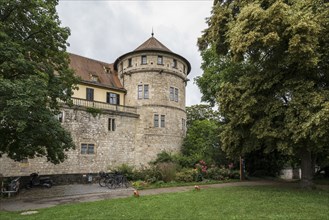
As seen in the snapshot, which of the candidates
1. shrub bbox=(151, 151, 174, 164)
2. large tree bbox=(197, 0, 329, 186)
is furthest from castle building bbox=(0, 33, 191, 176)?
large tree bbox=(197, 0, 329, 186)

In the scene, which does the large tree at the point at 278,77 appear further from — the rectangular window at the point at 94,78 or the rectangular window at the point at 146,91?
the rectangular window at the point at 94,78

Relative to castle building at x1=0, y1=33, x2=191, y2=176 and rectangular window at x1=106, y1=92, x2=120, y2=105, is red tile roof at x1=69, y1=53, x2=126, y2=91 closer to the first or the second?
castle building at x1=0, y1=33, x2=191, y2=176

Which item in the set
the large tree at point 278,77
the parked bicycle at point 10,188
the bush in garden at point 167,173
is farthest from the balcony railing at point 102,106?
the large tree at point 278,77

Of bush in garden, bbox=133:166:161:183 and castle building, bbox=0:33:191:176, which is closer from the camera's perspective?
bush in garden, bbox=133:166:161:183

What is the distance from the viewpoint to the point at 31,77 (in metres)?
12.1

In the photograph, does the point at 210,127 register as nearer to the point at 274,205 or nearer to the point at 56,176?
the point at 56,176

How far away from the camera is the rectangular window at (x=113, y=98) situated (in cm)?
2866

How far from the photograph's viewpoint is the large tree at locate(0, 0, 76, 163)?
1134 centimetres

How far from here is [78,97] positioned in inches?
1030

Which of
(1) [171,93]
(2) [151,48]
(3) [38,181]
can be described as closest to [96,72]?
(2) [151,48]

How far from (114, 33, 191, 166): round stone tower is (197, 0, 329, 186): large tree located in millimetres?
12754

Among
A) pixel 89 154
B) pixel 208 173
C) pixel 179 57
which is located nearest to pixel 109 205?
pixel 208 173

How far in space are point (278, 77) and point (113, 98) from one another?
1868 centimetres

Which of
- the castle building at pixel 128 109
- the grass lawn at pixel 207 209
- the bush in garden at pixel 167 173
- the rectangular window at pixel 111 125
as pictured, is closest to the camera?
the grass lawn at pixel 207 209
